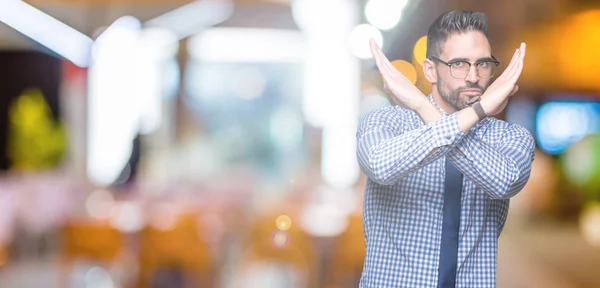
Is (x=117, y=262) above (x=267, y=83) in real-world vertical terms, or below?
below

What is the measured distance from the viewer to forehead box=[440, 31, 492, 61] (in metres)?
1.40

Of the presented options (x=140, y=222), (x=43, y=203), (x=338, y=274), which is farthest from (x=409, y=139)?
(x=43, y=203)

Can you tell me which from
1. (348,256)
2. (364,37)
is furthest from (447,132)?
(348,256)

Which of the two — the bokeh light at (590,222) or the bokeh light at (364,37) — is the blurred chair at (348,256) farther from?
the bokeh light at (590,222)

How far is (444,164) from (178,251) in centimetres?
418

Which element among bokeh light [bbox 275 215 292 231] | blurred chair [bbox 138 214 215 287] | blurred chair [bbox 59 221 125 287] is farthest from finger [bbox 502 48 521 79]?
blurred chair [bbox 59 221 125 287]

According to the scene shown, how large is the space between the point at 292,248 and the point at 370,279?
3.85 m

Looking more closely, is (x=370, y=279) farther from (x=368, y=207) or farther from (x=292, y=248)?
(x=292, y=248)

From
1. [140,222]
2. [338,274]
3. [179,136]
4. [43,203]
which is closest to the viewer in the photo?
[338,274]

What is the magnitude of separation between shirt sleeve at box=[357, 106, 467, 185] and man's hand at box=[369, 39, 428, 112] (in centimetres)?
4

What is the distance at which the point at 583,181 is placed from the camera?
438 inches

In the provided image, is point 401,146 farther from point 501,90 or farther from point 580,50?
point 580,50

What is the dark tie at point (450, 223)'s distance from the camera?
4.86 ft

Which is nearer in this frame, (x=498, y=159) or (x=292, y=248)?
(x=498, y=159)
